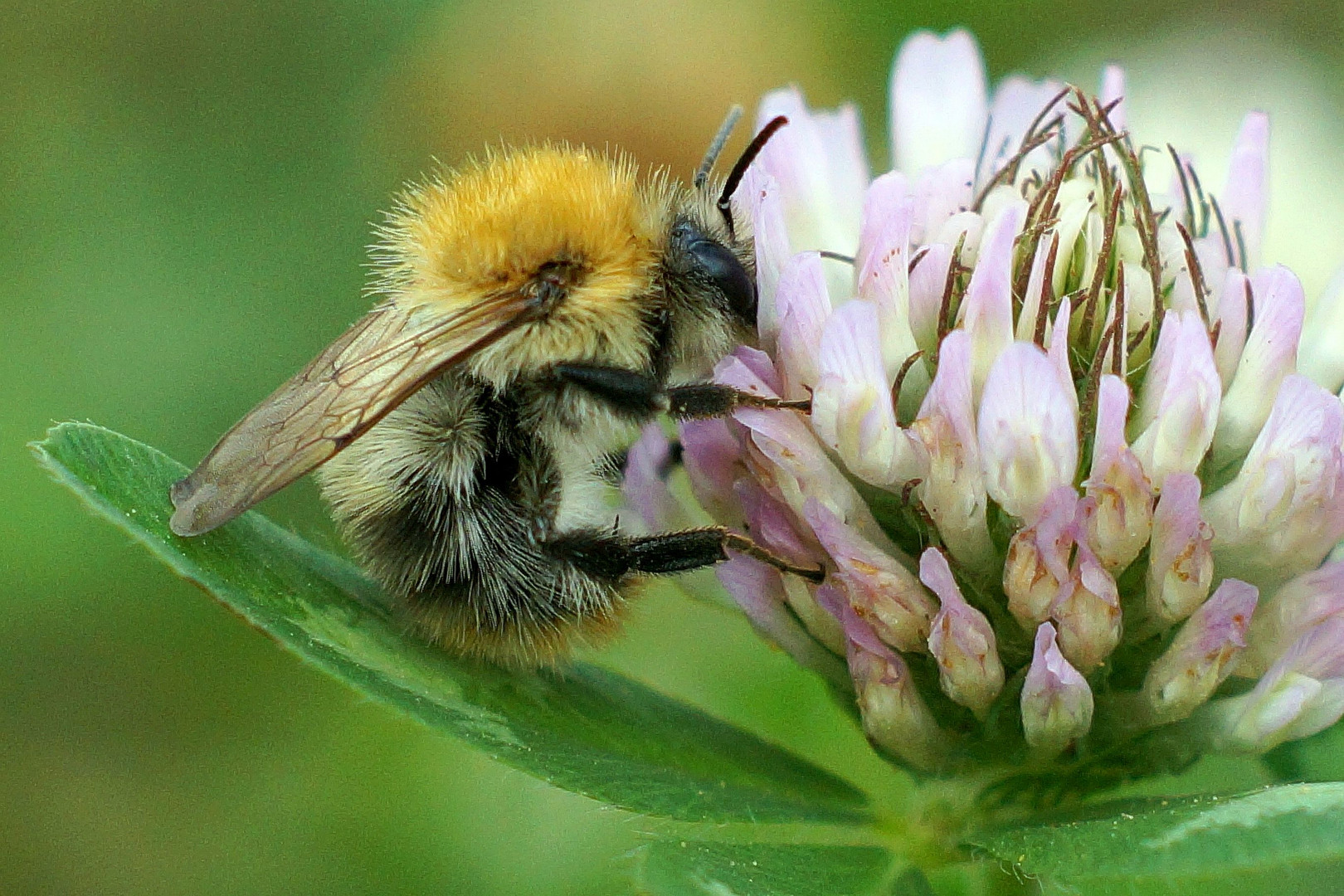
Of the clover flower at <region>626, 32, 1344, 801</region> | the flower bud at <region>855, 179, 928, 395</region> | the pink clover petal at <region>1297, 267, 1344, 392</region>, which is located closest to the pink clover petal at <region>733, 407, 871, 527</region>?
the clover flower at <region>626, 32, 1344, 801</region>

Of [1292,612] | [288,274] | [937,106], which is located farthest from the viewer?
[288,274]

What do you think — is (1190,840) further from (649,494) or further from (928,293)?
(649,494)

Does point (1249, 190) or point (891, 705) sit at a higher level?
point (1249, 190)

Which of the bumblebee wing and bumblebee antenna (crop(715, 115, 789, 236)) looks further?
bumblebee antenna (crop(715, 115, 789, 236))

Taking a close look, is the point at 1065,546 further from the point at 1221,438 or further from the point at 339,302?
the point at 339,302

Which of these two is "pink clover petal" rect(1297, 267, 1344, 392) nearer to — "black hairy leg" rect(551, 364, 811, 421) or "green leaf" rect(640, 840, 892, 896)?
"black hairy leg" rect(551, 364, 811, 421)

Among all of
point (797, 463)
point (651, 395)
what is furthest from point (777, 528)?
point (651, 395)

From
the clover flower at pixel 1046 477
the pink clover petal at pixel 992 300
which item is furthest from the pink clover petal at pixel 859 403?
the pink clover petal at pixel 992 300

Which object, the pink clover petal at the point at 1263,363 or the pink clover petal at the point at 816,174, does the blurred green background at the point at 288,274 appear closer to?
the pink clover petal at the point at 816,174

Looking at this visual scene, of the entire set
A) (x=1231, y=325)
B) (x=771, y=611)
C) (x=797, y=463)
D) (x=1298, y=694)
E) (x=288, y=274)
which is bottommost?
(x=1298, y=694)
